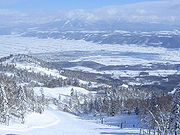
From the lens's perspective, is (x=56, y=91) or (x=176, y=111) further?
(x=56, y=91)

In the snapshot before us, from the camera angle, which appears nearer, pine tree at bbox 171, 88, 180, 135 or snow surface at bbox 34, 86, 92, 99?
pine tree at bbox 171, 88, 180, 135

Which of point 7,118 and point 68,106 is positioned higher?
point 7,118

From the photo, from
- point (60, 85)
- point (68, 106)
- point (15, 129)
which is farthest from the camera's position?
point (60, 85)

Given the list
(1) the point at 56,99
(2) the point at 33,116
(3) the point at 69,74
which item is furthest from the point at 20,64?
(2) the point at 33,116

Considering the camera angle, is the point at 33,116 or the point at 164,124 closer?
the point at 164,124

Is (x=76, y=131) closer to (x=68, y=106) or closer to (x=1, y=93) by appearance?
(x=1, y=93)

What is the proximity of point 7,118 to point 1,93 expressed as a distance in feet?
17.3

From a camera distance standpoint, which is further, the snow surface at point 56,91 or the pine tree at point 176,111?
the snow surface at point 56,91

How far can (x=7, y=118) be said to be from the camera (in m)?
56.4

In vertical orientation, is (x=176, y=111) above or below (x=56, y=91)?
above

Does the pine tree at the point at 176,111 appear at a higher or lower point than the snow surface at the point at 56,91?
higher

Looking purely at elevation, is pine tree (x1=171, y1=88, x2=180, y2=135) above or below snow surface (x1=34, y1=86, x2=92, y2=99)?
above

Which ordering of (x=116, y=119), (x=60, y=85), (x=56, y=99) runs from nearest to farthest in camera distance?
(x=116, y=119) < (x=56, y=99) < (x=60, y=85)

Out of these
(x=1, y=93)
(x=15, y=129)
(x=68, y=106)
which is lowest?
(x=68, y=106)
